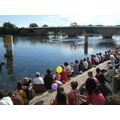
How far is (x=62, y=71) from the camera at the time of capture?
39.9 ft

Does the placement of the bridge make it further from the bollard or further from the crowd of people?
the crowd of people

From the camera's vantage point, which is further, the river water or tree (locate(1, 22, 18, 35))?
tree (locate(1, 22, 18, 35))

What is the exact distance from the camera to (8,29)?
107 metres

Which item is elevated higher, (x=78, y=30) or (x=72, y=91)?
(x=72, y=91)

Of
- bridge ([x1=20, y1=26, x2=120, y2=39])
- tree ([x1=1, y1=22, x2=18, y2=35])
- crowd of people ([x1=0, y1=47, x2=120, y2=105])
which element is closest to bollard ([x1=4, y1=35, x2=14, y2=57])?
crowd of people ([x1=0, y1=47, x2=120, y2=105])

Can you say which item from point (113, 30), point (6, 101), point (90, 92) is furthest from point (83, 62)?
point (113, 30)

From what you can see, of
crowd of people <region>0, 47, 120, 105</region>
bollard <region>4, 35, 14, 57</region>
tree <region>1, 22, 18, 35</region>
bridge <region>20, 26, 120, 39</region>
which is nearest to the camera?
crowd of people <region>0, 47, 120, 105</region>

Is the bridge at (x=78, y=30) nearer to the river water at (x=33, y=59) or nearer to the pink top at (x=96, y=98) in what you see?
the river water at (x=33, y=59)

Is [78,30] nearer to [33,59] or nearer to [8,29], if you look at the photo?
[8,29]

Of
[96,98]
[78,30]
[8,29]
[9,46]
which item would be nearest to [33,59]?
[9,46]

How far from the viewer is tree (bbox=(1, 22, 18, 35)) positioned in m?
106

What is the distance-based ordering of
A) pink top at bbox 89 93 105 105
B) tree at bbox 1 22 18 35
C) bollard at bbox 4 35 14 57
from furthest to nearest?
tree at bbox 1 22 18 35 → bollard at bbox 4 35 14 57 → pink top at bbox 89 93 105 105
